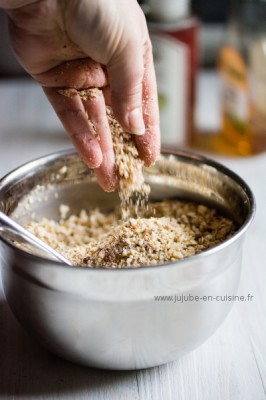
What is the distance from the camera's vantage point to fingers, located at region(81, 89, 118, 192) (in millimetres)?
804

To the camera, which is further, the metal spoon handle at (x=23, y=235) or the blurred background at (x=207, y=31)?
the blurred background at (x=207, y=31)

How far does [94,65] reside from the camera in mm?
797

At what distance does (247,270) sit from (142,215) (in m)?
0.17

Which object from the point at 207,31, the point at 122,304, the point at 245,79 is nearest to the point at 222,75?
the point at 245,79

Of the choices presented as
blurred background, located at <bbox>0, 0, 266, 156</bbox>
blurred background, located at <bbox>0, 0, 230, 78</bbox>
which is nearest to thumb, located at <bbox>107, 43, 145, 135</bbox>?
blurred background, located at <bbox>0, 0, 266, 156</bbox>

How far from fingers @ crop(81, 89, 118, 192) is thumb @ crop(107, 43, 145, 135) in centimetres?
7

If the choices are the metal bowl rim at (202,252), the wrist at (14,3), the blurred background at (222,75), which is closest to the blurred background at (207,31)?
the blurred background at (222,75)

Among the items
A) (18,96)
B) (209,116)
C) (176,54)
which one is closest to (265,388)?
(176,54)

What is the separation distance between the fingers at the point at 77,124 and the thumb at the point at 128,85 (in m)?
0.07

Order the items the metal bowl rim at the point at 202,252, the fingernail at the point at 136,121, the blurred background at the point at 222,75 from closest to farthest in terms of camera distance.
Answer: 1. the metal bowl rim at the point at 202,252
2. the fingernail at the point at 136,121
3. the blurred background at the point at 222,75

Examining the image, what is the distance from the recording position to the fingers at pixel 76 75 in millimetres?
800

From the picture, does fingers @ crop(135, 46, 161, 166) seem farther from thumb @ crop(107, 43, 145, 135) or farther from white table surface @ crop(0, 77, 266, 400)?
white table surface @ crop(0, 77, 266, 400)

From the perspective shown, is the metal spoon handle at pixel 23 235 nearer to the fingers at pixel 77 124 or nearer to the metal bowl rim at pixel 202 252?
the metal bowl rim at pixel 202 252

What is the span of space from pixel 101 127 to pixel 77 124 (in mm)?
37
